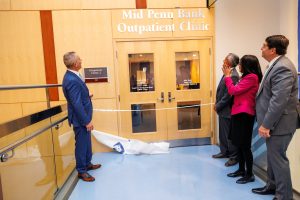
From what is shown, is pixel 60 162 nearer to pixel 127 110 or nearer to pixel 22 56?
pixel 127 110

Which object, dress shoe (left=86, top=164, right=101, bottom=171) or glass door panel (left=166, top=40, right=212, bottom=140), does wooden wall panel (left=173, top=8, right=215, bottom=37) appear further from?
dress shoe (left=86, top=164, right=101, bottom=171)

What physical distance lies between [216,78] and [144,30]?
157cm

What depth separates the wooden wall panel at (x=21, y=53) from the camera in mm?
4012

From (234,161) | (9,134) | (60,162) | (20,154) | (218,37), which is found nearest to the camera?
(9,134)

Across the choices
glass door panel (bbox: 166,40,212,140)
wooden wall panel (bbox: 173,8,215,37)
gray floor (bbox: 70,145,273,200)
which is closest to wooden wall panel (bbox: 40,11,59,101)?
gray floor (bbox: 70,145,273,200)

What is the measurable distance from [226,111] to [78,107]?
6.92 ft

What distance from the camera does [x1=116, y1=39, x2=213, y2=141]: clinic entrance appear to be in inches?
173

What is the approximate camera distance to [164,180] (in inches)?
125

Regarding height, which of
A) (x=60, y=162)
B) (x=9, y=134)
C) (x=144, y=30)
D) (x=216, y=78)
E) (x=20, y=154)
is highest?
(x=144, y=30)

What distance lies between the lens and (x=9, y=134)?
69.7 inches

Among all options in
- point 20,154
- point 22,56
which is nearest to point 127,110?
point 22,56

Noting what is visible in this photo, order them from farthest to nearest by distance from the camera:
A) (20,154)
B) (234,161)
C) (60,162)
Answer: (234,161) → (60,162) → (20,154)

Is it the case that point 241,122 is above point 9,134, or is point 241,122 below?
below

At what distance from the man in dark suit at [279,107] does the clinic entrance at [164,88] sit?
2.19 metres
